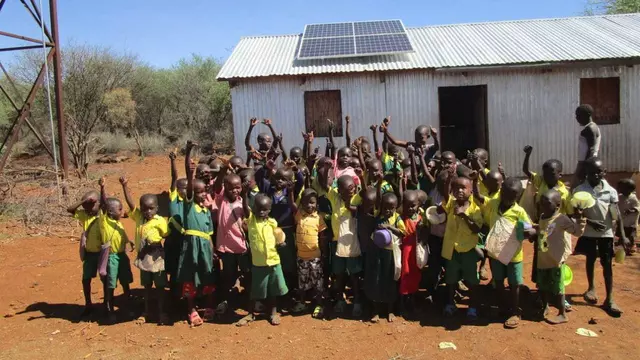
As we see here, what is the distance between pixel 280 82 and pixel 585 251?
20.4 feet

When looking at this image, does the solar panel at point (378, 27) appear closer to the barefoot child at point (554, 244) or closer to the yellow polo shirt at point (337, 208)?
the yellow polo shirt at point (337, 208)

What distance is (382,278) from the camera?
4012 millimetres

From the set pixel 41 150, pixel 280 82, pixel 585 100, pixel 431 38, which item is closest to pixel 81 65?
pixel 41 150

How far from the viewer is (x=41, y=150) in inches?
669

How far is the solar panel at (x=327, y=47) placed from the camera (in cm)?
934

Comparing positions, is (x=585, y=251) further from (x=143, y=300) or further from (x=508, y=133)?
(x=508, y=133)

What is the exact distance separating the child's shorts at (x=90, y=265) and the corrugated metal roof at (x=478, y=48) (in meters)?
5.06

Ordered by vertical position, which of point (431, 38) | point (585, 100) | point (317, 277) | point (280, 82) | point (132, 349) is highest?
point (431, 38)

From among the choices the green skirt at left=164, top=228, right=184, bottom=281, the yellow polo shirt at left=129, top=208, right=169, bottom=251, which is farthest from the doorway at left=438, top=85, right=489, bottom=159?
the yellow polo shirt at left=129, top=208, right=169, bottom=251

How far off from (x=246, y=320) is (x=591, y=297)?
2.96 metres

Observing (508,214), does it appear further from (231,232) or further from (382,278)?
(231,232)

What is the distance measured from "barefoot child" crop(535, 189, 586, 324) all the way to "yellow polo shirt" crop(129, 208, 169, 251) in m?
3.02

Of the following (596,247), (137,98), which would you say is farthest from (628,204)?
(137,98)

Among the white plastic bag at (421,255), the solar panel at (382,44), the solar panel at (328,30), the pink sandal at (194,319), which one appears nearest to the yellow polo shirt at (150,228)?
the pink sandal at (194,319)
